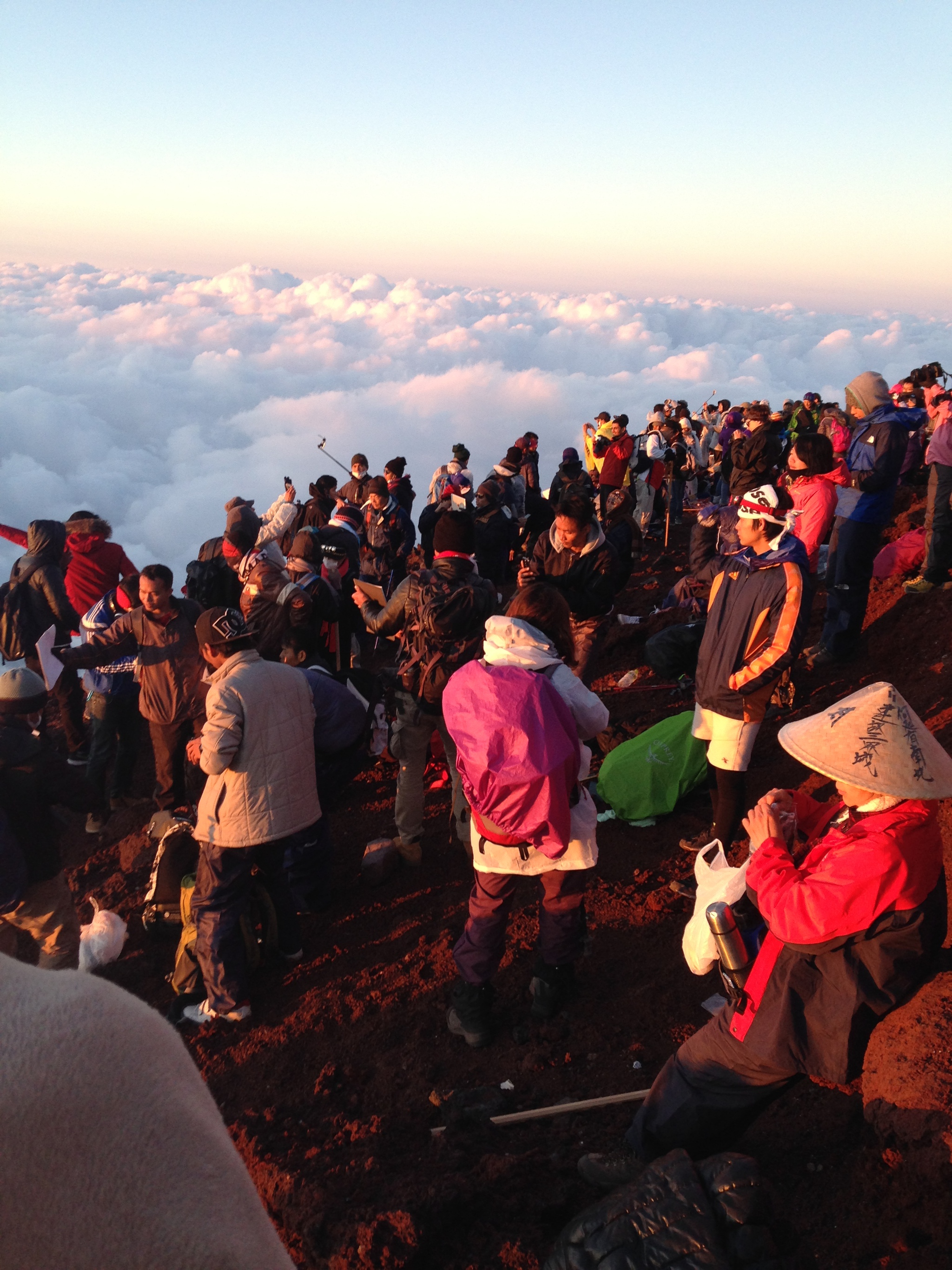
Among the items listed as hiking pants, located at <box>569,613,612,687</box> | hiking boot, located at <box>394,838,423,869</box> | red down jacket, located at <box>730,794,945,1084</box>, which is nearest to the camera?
red down jacket, located at <box>730,794,945,1084</box>

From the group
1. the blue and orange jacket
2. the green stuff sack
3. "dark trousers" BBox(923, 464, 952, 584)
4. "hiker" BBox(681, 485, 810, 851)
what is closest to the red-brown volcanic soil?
the green stuff sack

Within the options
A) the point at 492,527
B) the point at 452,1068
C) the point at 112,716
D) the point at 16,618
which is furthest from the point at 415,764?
the point at 492,527

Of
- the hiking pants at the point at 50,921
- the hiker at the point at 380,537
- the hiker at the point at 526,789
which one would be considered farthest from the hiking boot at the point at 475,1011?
the hiker at the point at 380,537

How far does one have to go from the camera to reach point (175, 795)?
6.06 metres

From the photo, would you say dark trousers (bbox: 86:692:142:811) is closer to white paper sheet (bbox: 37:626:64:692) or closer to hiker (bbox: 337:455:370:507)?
white paper sheet (bbox: 37:626:64:692)

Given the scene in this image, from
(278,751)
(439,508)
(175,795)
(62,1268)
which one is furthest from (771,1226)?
(439,508)

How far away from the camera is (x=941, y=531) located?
24.6 ft

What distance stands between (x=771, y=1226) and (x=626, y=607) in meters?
8.71

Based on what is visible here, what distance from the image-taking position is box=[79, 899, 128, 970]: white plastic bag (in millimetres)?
4680

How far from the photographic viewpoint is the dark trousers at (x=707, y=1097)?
2387mm

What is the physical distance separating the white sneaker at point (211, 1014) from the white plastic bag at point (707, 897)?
2.55m

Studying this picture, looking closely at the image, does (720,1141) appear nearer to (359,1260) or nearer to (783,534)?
(359,1260)

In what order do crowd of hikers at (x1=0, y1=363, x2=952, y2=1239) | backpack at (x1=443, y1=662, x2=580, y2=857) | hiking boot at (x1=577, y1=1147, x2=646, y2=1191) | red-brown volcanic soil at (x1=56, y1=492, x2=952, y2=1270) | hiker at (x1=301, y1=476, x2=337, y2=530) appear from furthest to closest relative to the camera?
hiker at (x1=301, y1=476, x2=337, y2=530) → backpack at (x1=443, y1=662, x2=580, y2=857) → hiking boot at (x1=577, y1=1147, x2=646, y2=1191) → red-brown volcanic soil at (x1=56, y1=492, x2=952, y2=1270) → crowd of hikers at (x1=0, y1=363, x2=952, y2=1239)

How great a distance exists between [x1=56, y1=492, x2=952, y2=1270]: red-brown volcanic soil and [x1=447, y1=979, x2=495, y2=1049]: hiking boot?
0.07 meters
